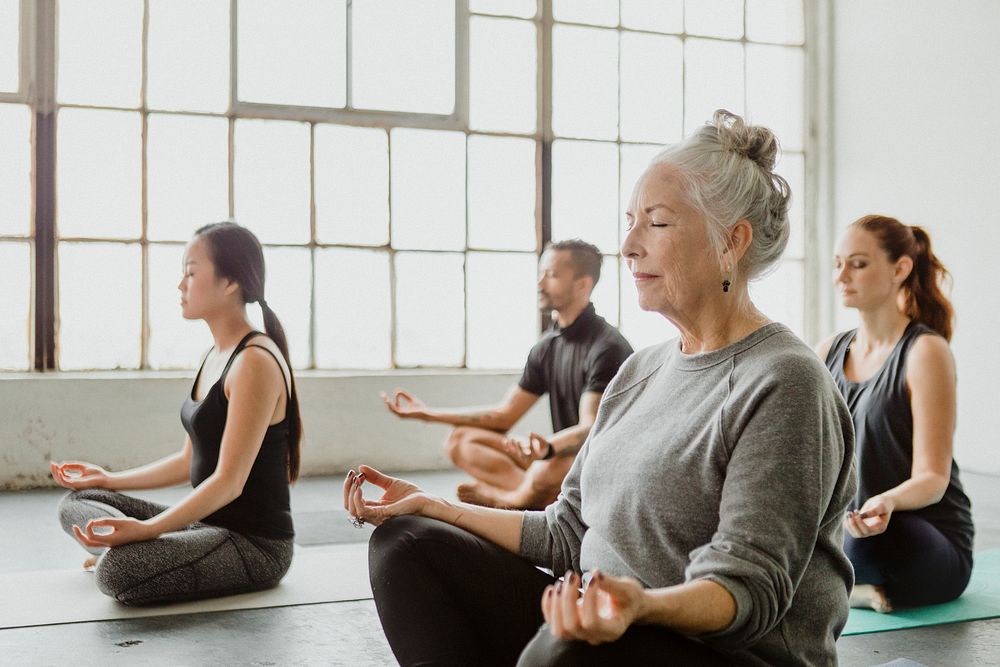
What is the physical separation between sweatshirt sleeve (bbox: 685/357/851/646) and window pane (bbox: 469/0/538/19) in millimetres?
5327

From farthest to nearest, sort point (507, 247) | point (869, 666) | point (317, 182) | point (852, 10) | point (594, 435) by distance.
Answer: point (852, 10) < point (507, 247) < point (317, 182) < point (869, 666) < point (594, 435)

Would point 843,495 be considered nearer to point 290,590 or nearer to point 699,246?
point 699,246

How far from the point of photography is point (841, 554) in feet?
4.63

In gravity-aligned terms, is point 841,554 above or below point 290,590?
above

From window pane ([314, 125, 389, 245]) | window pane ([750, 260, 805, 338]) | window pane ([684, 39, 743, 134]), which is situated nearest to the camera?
window pane ([314, 125, 389, 245])

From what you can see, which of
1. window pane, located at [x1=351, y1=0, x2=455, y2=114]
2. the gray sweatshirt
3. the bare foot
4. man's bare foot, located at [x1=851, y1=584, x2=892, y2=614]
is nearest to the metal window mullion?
window pane, located at [x1=351, y1=0, x2=455, y2=114]

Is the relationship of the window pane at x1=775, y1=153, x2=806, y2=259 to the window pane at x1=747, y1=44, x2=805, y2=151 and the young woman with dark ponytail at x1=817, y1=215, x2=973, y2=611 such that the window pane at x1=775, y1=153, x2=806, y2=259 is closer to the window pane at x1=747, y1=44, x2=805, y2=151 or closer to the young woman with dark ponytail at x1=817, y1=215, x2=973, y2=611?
the window pane at x1=747, y1=44, x2=805, y2=151

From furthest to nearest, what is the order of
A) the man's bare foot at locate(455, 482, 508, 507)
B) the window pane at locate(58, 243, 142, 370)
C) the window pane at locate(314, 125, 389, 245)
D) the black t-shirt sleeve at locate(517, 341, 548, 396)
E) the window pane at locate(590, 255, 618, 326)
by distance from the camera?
the window pane at locate(590, 255, 618, 326) < the window pane at locate(314, 125, 389, 245) < the window pane at locate(58, 243, 142, 370) < the man's bare foot at locate(455, 482, 508, 507) < the black t-shirt sleeve at locate(517, 341, 548, 396)

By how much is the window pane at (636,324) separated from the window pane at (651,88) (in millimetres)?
896

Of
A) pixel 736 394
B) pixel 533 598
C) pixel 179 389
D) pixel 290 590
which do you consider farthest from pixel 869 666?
pixel 179 389

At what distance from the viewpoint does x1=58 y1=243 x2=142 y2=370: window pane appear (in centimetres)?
555

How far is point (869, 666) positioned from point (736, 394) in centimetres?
131

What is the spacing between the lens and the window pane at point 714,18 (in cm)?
693

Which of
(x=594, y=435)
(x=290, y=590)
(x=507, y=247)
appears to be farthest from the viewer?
(x=507, y=247)
